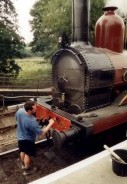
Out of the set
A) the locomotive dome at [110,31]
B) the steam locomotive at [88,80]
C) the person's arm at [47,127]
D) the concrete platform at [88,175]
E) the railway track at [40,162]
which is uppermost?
the locomotive dome at [110,31]

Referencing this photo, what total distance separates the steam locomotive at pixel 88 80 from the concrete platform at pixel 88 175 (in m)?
0.95

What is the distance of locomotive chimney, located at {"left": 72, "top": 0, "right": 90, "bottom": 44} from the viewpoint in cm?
558

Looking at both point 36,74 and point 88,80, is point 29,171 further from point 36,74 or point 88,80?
point 36,74

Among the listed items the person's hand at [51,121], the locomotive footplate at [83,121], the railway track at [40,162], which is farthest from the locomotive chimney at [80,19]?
the railway track at [40,162]

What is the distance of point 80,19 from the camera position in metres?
5.64

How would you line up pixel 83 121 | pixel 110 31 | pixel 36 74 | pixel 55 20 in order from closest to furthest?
pixel 83 121, pixel 110 31, pixel 55 20, pixel 36 74

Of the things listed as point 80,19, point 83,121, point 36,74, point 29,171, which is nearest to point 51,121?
point 83,121

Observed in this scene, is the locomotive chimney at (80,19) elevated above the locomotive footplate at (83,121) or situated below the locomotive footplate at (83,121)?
above

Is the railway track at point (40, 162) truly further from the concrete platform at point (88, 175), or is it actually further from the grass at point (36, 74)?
the grass at point (36, 74)

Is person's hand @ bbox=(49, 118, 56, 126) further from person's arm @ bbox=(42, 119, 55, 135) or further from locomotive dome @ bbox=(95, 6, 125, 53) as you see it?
locomotive dome @ bbox=(95, 6, 125, 53)

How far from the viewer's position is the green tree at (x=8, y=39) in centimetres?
1465

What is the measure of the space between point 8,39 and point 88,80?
414 inches

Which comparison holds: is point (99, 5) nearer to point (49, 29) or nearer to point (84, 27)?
point (49, 29)

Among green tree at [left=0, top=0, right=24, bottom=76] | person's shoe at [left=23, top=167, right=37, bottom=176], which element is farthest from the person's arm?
green tree at [left=0, top=0, right=24, bottom=76]
